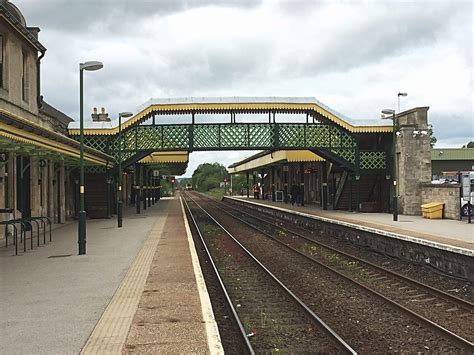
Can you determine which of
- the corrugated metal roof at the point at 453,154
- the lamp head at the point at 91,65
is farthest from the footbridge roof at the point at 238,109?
the corrugated metal roof at the point at 453,154

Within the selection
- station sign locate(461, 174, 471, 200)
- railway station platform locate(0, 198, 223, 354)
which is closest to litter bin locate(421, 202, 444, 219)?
station sign locate(461, 174, 471, 200)

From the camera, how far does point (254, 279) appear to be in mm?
11727

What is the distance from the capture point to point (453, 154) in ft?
190

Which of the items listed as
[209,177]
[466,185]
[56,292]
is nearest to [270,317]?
[56,292]

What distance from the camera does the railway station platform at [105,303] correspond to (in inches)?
226

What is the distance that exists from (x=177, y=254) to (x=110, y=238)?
212 inches

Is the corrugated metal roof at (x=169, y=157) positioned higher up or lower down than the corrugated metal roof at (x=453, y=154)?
lower down

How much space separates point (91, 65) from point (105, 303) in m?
7.55

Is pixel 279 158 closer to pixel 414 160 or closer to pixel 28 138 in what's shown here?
pixel 414 160

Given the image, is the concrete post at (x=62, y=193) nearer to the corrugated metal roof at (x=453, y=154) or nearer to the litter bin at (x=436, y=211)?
the litter bin at (x=436, y=211)

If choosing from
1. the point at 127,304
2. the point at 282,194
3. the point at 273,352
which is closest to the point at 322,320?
the point at 273,352

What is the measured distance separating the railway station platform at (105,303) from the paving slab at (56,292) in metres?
0.01

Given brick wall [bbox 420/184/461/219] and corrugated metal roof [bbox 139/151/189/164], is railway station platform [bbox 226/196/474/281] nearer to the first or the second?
brick wall [bbox 420/184/461/219]

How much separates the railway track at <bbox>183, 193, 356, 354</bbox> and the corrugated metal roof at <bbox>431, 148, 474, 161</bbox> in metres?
48.6
